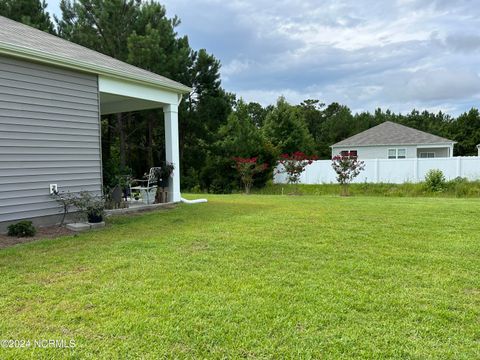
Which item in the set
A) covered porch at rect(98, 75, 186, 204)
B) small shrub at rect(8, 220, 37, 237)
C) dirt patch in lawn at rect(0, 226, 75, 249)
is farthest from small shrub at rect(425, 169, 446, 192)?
small shrub at rect(8, 220, 37, 237)

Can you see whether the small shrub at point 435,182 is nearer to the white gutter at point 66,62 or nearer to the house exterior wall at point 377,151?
the house exterior wall at point 377,151

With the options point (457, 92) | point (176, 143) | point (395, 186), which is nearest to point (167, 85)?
point (176, 143)

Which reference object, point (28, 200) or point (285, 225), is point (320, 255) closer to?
point (285, 225)

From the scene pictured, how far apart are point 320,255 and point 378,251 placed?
2.49ft

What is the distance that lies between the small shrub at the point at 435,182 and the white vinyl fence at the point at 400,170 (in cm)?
101

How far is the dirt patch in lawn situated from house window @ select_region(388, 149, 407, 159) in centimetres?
2108

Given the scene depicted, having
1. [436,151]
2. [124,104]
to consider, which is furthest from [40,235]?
[436,151]

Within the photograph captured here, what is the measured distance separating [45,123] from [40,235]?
1964mm

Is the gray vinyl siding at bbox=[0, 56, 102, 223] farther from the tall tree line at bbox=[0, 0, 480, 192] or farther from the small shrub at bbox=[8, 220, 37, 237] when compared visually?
the tall tree line at bbox=[0, 0, 480, 192]

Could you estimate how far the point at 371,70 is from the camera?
57.7 feet

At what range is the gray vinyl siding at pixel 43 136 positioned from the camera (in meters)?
5.62

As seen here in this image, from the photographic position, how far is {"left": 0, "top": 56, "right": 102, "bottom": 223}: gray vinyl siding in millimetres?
5621

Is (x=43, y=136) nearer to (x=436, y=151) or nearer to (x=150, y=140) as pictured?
(x=150, y=140)

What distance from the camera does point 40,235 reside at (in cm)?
554
